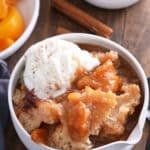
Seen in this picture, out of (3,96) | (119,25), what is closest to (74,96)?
(3,96)

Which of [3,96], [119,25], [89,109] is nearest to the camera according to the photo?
[89,109]

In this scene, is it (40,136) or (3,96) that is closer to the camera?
(40,136)

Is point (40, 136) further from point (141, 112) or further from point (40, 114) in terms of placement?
point (141, 112)

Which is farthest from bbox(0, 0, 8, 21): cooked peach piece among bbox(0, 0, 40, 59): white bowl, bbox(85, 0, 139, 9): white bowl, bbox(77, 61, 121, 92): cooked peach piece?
bbox(77, 61, 121, 92): cooked peach piece

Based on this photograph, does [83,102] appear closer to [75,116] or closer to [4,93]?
[75,116]

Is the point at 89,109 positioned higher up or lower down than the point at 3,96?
higher up
